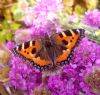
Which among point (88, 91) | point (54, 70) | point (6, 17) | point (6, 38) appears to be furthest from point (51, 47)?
point (6, 17)

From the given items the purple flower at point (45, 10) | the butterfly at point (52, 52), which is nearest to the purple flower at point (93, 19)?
the purple flower at point (45, 10)

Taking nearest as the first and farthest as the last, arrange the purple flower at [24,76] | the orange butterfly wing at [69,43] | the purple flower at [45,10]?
1. the orange butterfly wing at [69,43]
2. the purple flower at [24,76]
3. the purple flower at [45,10]

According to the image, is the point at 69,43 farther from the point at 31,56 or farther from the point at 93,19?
the point at 93,19

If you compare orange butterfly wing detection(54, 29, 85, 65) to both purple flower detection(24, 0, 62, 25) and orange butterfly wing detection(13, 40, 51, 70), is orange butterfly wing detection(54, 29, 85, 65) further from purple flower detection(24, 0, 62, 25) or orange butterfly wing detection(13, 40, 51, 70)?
purple flower detection(24, 0, 62, 25)

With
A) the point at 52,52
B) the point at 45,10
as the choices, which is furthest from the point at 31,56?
the point at 45,10

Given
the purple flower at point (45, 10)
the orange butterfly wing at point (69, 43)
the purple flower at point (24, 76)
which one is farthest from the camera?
the purple flower at point (45, 10)

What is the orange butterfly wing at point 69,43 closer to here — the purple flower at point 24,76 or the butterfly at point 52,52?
the butterfly at point 52,52
